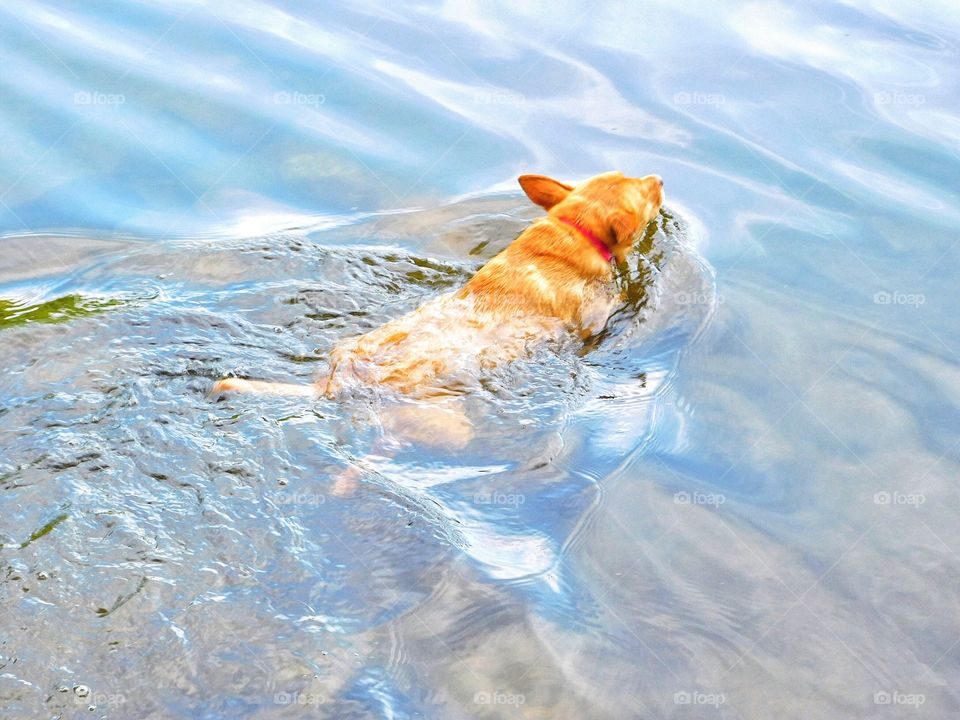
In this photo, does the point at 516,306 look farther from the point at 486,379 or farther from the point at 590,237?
the point at 590,237

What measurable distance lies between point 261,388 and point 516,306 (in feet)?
5.08

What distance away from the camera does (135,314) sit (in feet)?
18.2

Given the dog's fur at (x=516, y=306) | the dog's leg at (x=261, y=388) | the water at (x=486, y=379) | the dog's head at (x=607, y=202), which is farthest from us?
the dog's head at (x=607, y=202)

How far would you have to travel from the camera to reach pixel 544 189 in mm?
6328

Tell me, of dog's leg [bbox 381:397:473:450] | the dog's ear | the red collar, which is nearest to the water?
dog's leg [bbox 381:397:473:450]

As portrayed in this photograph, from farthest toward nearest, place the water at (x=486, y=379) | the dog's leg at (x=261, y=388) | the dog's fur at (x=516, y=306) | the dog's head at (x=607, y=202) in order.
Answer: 1. the dog's head at (x=607, y=202)
2. the dog's fur at (x=516, y=306)
3. the dog's leg at (x=261, y=388)
4. the water at (x=486, y=379)

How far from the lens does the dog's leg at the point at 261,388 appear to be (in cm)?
484

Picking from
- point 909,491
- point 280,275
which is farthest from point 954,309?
point 280,275

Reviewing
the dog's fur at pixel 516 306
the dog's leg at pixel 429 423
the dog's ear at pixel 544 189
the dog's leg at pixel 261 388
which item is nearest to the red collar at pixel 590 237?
the dog's fur at pixel 516 306

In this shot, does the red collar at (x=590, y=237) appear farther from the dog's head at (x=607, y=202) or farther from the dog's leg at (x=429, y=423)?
the dog's leg at (x=429, y=423)

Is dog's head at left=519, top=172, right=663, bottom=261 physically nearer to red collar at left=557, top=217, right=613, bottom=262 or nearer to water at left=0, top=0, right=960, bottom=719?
red collar at left=557, top=217, right=613, bottom=262

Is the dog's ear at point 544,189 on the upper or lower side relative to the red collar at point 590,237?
upper

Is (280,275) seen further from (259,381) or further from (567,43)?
(567,43)

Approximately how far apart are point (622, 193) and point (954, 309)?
2103 mm
